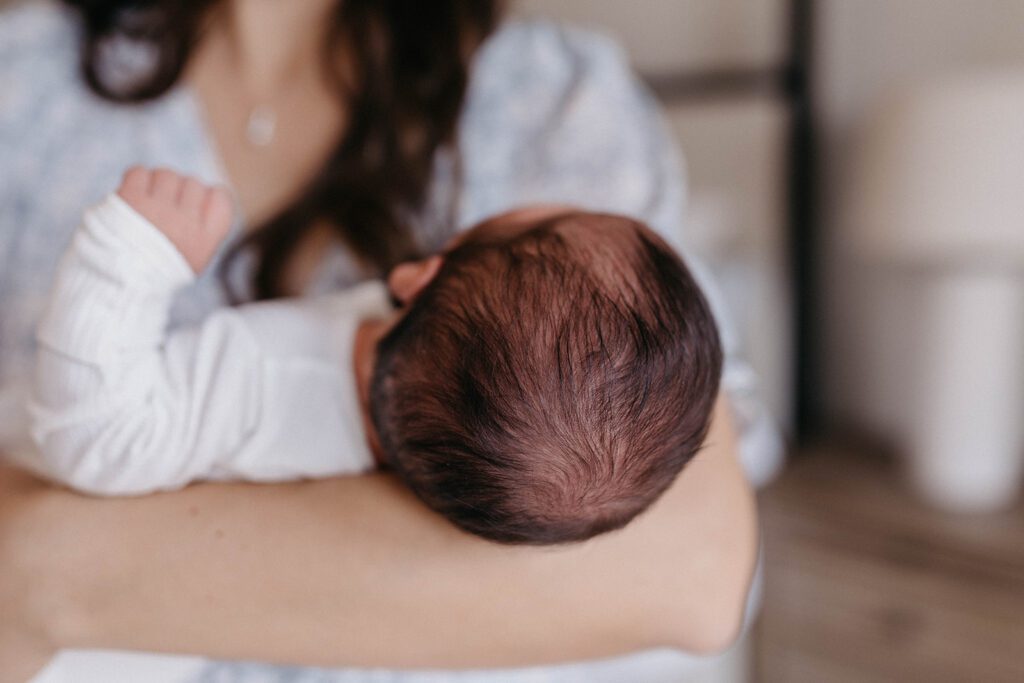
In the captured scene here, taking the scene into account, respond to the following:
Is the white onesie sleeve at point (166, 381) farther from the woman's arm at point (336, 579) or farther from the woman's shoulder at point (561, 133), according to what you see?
the woman's shoulder at point (561, 133)

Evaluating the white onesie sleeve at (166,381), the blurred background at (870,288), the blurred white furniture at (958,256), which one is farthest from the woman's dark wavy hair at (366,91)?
the blurred white furniture at (958,256)

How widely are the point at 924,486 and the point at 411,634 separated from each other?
1559 mm

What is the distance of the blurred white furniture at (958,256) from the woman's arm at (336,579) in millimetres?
1096

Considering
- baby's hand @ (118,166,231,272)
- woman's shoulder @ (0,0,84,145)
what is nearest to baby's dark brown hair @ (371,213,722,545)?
baby's hand @ (118,166,231,272)

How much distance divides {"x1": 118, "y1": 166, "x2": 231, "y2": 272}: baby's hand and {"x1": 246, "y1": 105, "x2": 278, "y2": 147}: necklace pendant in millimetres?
344

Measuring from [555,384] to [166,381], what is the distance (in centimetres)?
28

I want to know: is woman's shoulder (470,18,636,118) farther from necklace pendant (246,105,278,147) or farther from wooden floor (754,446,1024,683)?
wooden floor (754,446,1024,683)

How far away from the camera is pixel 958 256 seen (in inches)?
60.5

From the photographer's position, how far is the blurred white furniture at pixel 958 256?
1.36m

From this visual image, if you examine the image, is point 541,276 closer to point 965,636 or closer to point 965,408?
point 965,636

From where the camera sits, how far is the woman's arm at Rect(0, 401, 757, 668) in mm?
516

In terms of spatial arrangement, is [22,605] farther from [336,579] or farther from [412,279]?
[412,279]

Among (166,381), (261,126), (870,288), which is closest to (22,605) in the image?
(166,381)

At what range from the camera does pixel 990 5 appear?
161 cm
